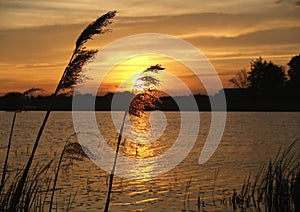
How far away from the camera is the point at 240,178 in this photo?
2083 centimetres

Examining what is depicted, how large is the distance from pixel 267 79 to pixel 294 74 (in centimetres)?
544

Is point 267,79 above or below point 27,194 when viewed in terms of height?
above

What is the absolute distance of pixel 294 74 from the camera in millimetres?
86562

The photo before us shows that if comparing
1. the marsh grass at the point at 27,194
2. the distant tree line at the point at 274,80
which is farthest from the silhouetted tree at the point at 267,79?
the marsh grass at the point at 27,194

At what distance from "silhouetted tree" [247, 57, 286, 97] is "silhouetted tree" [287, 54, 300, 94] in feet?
4.93

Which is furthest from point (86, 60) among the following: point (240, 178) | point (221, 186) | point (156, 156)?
point (156, 156)

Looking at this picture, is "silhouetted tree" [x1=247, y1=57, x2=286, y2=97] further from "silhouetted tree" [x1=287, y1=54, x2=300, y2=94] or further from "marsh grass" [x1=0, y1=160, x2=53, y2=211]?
"marsh grass" [x1=0, y1=160, x2=53, y2=211]

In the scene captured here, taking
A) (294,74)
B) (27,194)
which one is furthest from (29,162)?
(294,74)

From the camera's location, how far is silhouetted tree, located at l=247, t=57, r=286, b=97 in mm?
88562

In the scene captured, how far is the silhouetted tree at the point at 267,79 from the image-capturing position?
8856 centimetres

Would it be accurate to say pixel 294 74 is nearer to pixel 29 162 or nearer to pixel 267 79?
pixel 267 79

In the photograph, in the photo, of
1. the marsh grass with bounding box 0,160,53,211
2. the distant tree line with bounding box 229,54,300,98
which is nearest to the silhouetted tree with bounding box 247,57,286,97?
the distant tree line with bounding box 229,54,300,98

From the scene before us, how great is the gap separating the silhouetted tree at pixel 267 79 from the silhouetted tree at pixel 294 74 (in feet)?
4.93

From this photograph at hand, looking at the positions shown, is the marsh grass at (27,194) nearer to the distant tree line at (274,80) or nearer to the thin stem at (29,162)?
the thin stem at (29,162)
